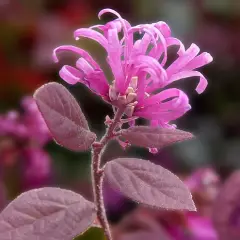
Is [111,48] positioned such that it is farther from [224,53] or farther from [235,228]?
[224,53]

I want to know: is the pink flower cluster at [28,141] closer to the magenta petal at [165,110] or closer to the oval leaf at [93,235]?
the oval leaf at [93,235]

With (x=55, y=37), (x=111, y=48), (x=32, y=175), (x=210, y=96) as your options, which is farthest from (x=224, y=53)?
(x=111, y=48)

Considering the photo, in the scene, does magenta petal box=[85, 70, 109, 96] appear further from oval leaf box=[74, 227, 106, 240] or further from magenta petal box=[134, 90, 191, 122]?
oval leaf box=[74, 227, 106, 240]

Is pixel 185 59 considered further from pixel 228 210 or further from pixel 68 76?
pixel 228 210

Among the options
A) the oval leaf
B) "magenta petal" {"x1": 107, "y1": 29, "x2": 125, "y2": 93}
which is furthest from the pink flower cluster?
"magenta petal" {"x1": 107, "y1": 29, "x2": 125, "y2": 93}

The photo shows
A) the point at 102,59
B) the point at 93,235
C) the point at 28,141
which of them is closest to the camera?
the point at 93,235

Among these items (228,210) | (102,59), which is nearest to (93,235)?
(228,210)

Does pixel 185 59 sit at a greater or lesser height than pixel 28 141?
greater
